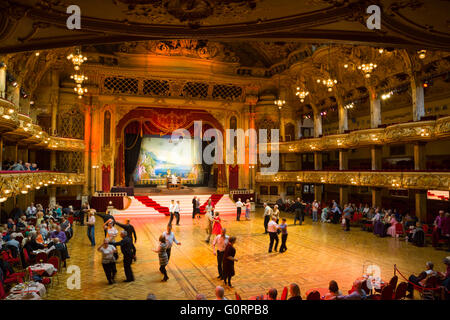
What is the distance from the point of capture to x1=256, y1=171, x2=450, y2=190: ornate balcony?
1402 cm

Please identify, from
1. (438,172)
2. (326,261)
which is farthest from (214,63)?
(326,261)

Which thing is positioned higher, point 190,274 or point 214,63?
point 214,63

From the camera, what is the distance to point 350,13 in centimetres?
568

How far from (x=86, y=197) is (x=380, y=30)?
20.3 metres

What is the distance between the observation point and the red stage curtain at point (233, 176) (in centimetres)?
2516

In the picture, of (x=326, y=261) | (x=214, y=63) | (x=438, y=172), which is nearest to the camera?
(x=326, y=261)

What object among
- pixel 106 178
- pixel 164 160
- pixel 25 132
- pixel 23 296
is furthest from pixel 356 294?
pixel 164 160

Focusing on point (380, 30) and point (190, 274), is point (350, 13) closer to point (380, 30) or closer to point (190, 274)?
point (380, 30)

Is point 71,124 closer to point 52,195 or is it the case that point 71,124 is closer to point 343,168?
point 52,195

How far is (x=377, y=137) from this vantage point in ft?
59.2

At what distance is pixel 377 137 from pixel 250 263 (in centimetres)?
1267

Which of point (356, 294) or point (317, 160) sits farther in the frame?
point (317, 160)

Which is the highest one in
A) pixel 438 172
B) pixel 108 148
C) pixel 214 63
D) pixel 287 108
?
pixel 214 63

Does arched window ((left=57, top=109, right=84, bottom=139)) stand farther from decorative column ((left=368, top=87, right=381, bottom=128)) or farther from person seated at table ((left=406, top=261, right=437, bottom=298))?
person seated at table ((left=406, top=261, right=437, bottom=298))
